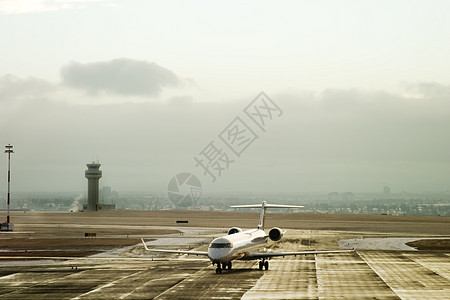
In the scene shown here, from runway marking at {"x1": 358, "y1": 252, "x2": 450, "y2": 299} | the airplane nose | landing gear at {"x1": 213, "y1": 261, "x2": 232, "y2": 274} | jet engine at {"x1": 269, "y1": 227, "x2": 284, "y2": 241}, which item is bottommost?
runway marking at {"x1": 358, "y1": 252, "x2": 450, "y2": 299}

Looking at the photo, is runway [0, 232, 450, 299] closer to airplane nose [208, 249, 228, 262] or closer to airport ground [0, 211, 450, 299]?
airport ground [0, 211, 450, 299]

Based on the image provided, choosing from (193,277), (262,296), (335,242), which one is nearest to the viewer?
(262,296)

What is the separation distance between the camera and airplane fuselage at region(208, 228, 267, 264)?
56.8 metres


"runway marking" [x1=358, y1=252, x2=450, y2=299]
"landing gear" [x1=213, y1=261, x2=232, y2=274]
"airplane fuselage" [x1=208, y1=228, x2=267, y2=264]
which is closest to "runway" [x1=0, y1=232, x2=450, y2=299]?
"runway marking" [x1=358, y1=252, x2=450, y2=299]

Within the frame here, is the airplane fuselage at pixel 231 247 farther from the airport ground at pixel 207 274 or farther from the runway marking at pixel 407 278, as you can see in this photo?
the runway marking at pixel 407 278

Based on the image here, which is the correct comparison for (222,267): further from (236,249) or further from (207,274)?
(236,249)

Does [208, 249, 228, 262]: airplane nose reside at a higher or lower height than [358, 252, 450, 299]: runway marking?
higher

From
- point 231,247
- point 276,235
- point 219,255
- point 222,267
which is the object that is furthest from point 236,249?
point 276,235

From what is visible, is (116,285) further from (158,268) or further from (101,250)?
(101,250)

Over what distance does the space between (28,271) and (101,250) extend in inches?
907

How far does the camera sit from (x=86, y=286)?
167ft

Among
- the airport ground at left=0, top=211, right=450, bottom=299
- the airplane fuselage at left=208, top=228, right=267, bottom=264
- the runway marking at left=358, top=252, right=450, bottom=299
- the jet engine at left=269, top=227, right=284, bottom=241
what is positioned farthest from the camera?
the jet engine at left=269, top=227, right=284, bottom=241

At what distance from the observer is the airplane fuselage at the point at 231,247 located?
186 ft

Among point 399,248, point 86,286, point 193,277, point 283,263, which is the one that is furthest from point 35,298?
point 399,248
